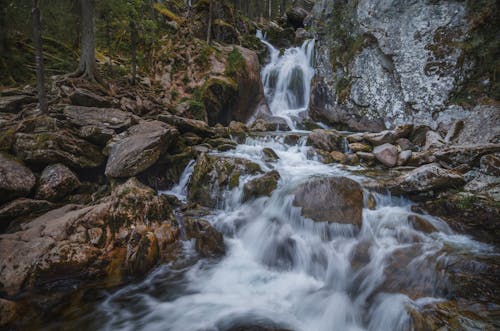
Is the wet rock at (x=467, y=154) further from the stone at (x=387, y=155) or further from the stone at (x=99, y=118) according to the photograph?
the stone at (x=99, y=118)

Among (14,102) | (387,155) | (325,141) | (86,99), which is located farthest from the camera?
(325,141)

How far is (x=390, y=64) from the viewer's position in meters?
12.7

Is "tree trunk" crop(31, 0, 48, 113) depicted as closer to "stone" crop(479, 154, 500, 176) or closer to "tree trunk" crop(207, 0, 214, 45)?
"tree trunk" crop(207, 0, 214, 45)

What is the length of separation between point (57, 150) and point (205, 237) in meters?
4.58

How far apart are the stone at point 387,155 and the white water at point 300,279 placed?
98.6 inches

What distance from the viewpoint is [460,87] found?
10406 millimetres

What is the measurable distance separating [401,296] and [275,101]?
14.9 meters

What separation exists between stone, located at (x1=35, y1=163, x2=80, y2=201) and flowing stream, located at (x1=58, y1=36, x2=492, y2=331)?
3223mm

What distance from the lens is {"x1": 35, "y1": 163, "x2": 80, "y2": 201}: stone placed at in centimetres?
586

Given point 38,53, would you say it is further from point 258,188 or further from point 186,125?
point 258,188

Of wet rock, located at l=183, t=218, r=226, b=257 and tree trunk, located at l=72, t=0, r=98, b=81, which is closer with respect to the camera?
wet rock, located at l=183, t=218, r=226, b=257

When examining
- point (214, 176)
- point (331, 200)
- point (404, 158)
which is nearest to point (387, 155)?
point (404, 158)

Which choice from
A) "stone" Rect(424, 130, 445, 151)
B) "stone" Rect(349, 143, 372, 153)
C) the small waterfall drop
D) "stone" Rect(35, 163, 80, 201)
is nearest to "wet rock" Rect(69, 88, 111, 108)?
"stone" Rect(35, 163, 80, 201)

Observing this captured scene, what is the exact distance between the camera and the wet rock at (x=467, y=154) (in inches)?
251
